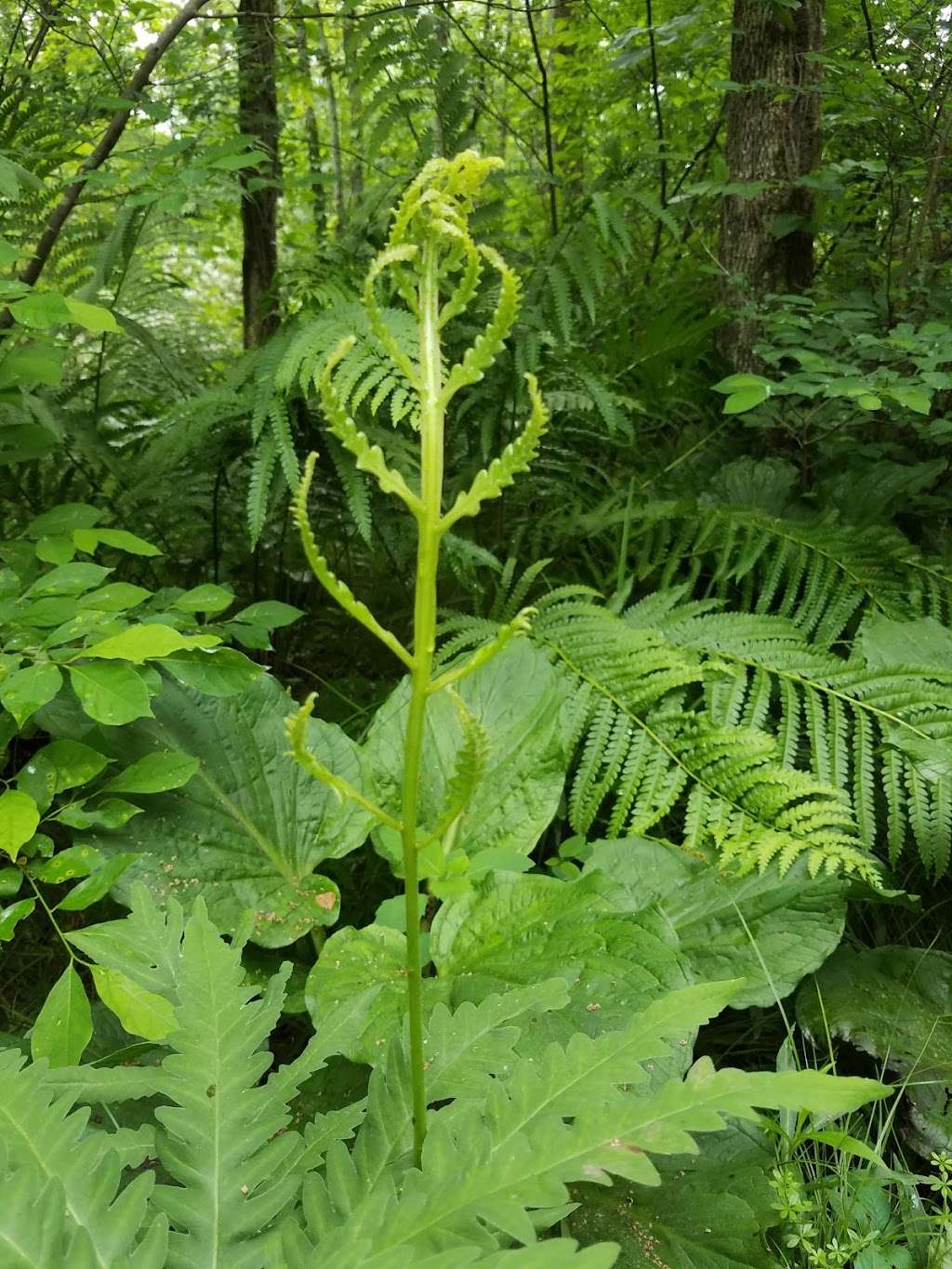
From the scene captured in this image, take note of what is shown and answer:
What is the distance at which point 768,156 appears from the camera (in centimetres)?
277

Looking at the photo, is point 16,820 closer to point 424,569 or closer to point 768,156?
point 424,569

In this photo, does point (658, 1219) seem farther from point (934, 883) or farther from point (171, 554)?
point (171, 554)

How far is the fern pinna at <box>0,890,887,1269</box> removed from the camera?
62cm

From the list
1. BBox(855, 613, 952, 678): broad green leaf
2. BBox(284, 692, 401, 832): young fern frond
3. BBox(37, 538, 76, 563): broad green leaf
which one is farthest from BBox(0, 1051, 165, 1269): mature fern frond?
BBox(855, 613, 952, 678): broad green leaf

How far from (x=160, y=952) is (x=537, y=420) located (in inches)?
31.1

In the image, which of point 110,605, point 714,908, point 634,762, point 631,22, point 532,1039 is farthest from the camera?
point 631,22

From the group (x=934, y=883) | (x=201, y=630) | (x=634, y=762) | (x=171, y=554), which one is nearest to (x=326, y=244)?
(x=171, y=554)

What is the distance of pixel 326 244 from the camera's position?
220cm

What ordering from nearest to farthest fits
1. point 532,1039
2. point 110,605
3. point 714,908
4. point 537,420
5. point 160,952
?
1. point 537,420
2. point 160,952
3. point 532,1039
4. point 110,605
5. point 714,908

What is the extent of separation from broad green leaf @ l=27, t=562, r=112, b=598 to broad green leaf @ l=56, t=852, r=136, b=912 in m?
0.44

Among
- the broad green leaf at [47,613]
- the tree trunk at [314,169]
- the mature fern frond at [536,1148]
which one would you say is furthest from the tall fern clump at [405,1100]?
the tree trunk at [314,169]

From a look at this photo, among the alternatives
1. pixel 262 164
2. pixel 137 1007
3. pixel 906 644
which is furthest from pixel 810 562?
pixel 262 164

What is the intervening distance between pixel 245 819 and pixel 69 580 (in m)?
0.50

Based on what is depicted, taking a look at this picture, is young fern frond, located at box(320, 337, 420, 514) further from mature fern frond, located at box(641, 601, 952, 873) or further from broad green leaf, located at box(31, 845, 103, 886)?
mature fern frond, located at box(641, 601, 952, 873)
